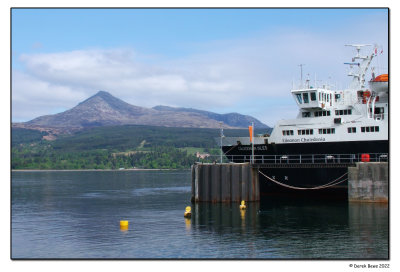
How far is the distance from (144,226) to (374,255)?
57.8 ft

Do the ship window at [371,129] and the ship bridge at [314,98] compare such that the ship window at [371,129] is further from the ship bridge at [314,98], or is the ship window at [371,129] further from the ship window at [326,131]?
the ship bridge at [314,98]

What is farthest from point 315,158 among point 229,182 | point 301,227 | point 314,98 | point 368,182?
point 301,227

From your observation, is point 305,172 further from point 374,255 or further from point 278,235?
point 374,255

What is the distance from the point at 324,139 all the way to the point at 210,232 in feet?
70.3

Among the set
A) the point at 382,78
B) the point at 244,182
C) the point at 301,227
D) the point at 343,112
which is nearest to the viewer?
the point at 301,227

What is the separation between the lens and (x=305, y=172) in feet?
171

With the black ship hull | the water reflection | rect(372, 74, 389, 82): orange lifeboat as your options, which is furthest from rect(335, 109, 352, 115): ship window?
the water reflection

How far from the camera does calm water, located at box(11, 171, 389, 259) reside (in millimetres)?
29734

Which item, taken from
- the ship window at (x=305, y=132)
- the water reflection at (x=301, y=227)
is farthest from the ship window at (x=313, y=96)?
the water reflection at (x=301, y=227)

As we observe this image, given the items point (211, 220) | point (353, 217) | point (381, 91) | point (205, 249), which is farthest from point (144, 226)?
point (381, 91)

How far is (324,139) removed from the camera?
174 ft

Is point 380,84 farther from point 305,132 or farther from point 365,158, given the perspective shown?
point 305,132

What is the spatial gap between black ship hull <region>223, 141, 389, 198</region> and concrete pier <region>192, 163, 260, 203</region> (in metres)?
1.86
